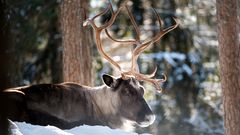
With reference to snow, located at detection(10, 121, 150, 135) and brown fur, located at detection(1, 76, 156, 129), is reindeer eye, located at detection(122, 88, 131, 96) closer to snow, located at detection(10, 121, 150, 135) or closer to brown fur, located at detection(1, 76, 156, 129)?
brown fur, located at detection(1, 76, 156, 129)

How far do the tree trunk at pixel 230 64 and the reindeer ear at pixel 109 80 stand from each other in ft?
5.63

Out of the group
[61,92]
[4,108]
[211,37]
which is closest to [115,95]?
[61,92]

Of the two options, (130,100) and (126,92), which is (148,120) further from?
(126,92)

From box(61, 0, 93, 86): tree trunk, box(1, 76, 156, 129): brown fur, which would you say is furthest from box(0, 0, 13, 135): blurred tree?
box(61, 0, 93, 86): tree trunk

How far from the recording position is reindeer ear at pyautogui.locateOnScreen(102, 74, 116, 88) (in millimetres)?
8761

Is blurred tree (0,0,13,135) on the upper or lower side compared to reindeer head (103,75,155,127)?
upper

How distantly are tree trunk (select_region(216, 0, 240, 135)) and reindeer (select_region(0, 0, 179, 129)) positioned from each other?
3.64ft

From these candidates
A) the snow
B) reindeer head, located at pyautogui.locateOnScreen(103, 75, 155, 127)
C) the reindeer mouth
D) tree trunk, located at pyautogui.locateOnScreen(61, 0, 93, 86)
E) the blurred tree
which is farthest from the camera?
tree trunk, located at pyautogui.locateOnScreen(61, 0, 93, 86)

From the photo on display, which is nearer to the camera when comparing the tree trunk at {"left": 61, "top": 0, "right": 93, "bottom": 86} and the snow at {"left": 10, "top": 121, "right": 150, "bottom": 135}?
the snow at {"left": 10, "top": 121, "right": 150, "bottom": 135}

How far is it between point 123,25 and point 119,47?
Answer: 1893 millimetres

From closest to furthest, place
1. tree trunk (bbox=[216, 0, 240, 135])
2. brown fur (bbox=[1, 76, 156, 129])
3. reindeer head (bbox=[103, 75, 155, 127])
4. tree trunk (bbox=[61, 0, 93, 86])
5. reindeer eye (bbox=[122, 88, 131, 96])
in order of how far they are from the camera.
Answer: tree trunk (bbox=[216, 0, 240, 135]) < brown fur (bbox=[1, 76, 156, 129]) < reindeer head (bbox=[103, 75, 155, 127]) < reindeer eye (bbox=[122, 88, 131, 96]) < tree trunk (bbox=[61, 0, 93, 86])

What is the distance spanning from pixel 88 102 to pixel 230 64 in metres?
2.13

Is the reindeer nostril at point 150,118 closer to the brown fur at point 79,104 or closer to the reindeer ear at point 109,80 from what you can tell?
the brown fur at point 79,104

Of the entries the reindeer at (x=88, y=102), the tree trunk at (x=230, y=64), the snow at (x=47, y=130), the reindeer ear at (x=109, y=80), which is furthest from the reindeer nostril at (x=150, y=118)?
the snow at (x=47, y=130)
